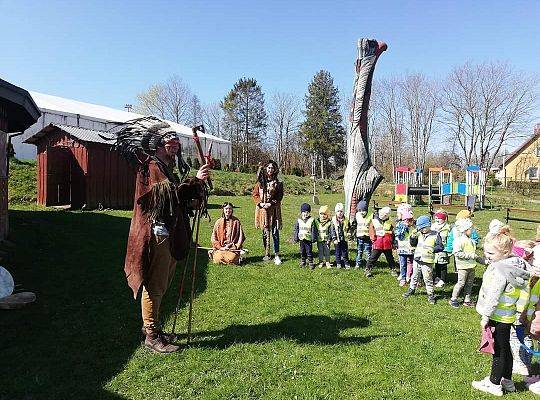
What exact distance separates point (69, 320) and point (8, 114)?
5.93 metres

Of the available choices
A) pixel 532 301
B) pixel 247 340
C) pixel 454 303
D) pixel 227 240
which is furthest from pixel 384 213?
pixel 247 340

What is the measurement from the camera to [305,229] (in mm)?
8531

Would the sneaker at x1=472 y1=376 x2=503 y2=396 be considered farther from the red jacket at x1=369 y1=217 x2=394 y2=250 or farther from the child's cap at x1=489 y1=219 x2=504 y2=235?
the red jacket at x1=369 y1=217 x2=394 y2=250

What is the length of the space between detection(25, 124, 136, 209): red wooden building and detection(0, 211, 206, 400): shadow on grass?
6223mm

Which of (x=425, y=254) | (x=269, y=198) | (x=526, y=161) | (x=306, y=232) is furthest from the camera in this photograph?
(x=526, y=161)

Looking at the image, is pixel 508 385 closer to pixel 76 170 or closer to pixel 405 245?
pixel 405 245

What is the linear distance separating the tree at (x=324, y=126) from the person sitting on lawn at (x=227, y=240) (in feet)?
135

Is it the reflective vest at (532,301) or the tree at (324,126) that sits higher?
the tree at (324,126)

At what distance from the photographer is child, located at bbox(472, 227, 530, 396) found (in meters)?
3.67

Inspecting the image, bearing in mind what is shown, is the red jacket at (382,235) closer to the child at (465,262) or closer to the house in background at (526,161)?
the child at (465,262)

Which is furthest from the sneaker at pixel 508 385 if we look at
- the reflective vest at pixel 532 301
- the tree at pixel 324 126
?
the tree at pixel 324 126

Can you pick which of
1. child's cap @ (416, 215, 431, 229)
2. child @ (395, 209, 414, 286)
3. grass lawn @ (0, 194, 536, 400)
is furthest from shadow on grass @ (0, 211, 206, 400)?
child's cap @ (416, 215, 431, 229)

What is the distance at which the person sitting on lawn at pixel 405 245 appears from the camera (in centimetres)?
714

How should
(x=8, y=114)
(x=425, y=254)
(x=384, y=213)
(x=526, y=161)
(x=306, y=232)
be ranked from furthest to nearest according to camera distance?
(x=526, y=161) < (x=8, y=114) < (x=306, y=232) < (x=384, y=213) < (x=425, y=254)
